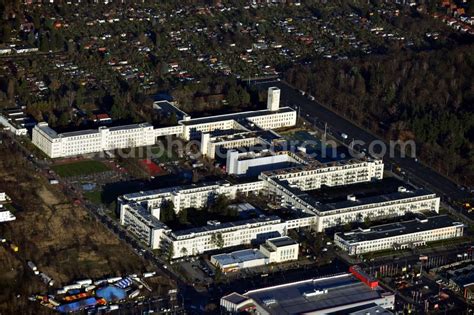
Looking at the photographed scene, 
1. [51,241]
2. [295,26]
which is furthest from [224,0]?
[51,241]

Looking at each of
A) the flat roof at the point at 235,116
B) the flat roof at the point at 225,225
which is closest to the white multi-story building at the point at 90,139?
the flat roof at the point at 235,116

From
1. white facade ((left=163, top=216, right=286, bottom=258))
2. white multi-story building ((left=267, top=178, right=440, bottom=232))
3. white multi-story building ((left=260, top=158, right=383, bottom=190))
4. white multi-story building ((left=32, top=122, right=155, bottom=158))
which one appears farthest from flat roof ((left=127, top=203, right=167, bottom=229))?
white multi-story building ((left=32, top=122, right=155, bottom=158))

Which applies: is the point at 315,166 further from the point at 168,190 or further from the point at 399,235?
the point at 168,190

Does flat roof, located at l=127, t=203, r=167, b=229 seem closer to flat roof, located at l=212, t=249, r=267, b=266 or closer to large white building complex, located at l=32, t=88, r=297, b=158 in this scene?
flat roof, located at l=212, t=249, r=267, b=266

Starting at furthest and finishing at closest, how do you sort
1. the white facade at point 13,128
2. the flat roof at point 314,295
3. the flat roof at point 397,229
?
the white facade at point 13,128, the flat roof at point 397,229, the flat roof at point 314,295

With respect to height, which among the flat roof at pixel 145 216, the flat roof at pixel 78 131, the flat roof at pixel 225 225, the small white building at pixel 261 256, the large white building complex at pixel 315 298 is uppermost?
the flat roof at pixel 78 131

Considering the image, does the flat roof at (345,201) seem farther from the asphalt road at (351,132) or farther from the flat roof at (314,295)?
the flat roof at (314,295)

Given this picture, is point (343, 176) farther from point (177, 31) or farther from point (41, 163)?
point (177, 31)

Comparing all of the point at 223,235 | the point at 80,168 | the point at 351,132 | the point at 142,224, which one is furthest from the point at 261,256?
the point at 351,132
